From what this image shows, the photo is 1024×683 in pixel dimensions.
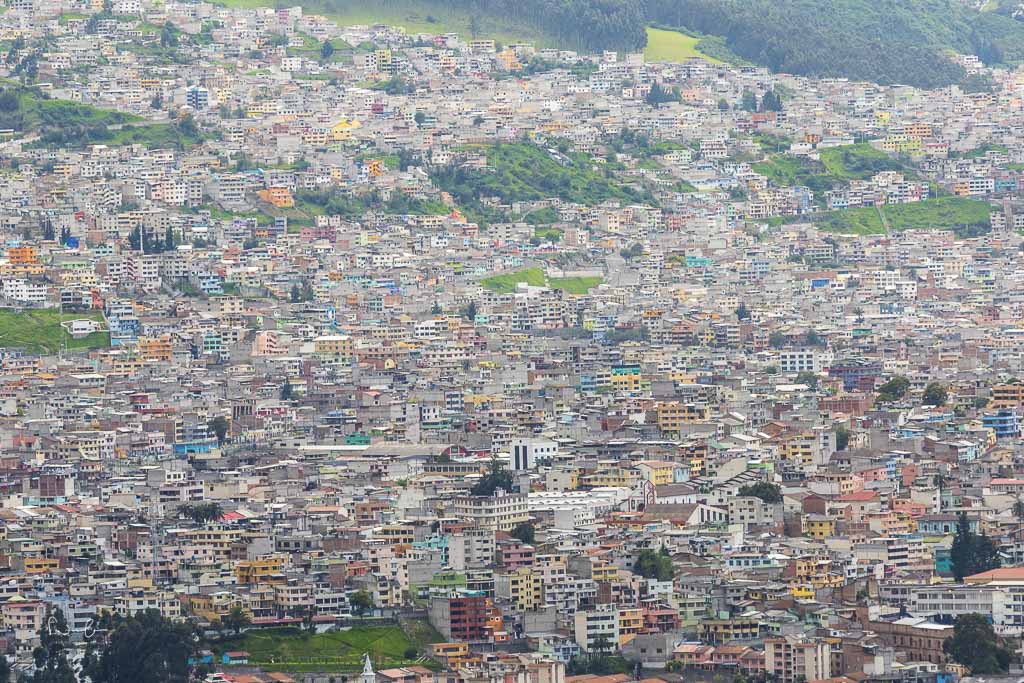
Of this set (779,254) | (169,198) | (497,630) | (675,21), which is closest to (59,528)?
(497,630)

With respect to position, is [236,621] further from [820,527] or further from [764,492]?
[764,492]

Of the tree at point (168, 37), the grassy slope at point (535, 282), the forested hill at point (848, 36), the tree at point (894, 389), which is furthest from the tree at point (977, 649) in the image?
the forested hill at point (848, 36)

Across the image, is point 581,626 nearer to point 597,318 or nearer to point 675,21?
point 597,318

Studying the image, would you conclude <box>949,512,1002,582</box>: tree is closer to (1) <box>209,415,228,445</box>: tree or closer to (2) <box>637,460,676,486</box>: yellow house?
(2) <box>637,460,676,486</box>: yellow house

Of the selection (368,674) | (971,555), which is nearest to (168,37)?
(971,555)

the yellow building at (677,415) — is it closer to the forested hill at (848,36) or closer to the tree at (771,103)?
the tree at (771,103)
